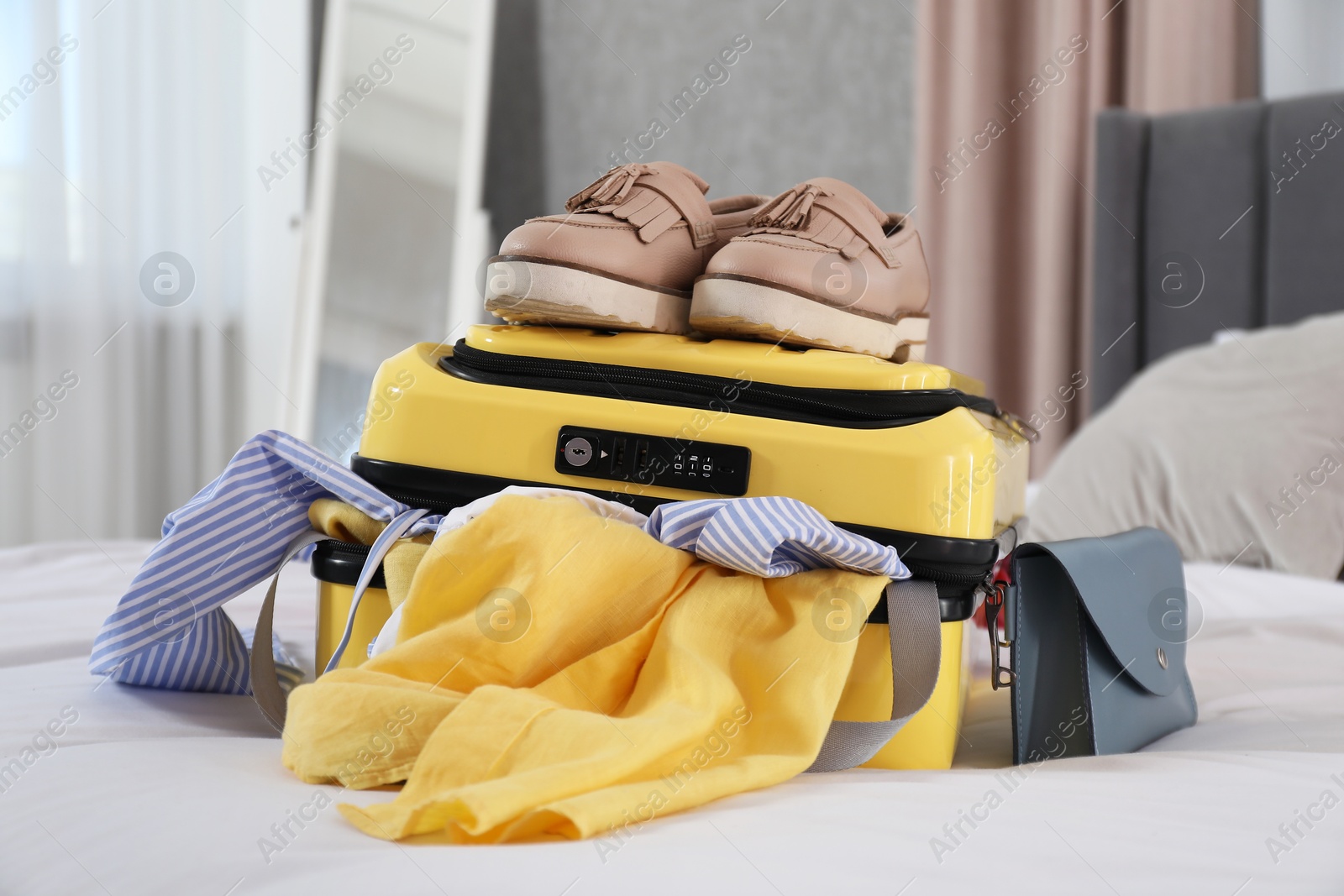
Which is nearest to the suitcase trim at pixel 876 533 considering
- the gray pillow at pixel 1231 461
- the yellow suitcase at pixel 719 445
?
the yellow suitcase at pixel 719 445

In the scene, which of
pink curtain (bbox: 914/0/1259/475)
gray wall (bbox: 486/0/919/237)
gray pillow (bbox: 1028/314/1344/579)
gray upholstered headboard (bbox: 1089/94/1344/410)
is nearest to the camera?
gray pillow (bbox: 1028/314/1344/579)

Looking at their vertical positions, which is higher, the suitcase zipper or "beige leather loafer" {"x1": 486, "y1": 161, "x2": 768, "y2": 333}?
"beige leather loafer" {"x1": 486, "y1": 161, "x2": 768, "y2": 333}

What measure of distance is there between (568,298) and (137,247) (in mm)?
1765

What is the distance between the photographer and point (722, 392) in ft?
2.17

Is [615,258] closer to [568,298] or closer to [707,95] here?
[568,298]

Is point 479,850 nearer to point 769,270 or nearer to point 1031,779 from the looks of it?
point 1031,779

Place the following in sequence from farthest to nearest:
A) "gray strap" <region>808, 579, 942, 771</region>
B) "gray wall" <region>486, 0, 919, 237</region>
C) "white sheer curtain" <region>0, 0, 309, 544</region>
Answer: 1. "gray wall" <region>486, 0, 919, 237</region>
2. "white sheer curtain" <region>0, 0, 309, 544</region>
3. "gray strap" <region>808, 579, 942, 771</region>

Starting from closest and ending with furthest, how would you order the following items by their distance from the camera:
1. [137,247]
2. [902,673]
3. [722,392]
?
[902,673] < [722,392] < [137,247]

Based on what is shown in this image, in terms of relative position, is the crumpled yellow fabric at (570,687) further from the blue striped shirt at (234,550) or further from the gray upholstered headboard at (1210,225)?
the gray upholstered headboard at (1210,225)

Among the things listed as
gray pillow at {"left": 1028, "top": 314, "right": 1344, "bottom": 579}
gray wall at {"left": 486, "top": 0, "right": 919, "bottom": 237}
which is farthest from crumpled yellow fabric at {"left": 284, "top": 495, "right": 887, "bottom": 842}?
gray wall at {"left": 486, "top": 0, "right": 919, "bottom": 237}

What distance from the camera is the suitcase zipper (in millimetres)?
637

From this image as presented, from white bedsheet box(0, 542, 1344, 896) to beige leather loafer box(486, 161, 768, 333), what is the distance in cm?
33

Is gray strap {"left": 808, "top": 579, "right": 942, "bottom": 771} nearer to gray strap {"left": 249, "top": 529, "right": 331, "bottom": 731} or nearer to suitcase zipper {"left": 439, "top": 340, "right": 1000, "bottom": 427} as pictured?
suitcase zipper {"left": 439, "top": 340, "right": 1000, "bottom": 427}

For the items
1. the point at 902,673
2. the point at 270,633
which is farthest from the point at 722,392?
the point at 270,633
